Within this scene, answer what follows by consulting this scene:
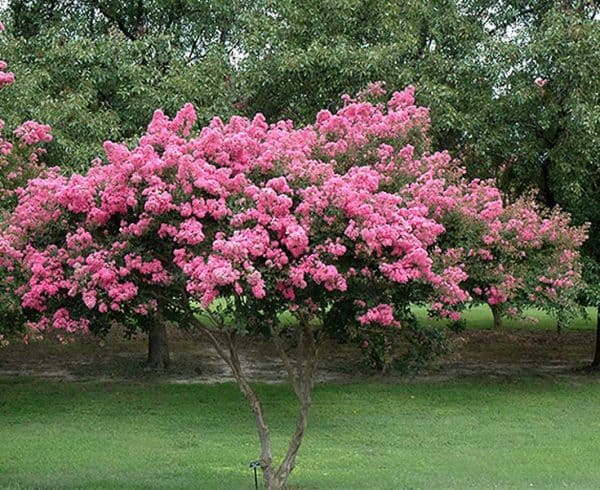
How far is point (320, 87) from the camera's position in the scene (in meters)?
16.8

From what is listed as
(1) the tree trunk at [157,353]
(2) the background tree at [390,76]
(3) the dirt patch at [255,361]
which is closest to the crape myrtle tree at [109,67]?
(2) the background tree at [390,76]

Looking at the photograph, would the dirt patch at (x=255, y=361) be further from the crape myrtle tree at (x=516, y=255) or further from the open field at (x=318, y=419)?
the crape myrtle tree at (x=516, y=255)

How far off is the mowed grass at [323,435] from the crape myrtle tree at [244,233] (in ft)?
9.82

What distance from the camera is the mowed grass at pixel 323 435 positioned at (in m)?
11.5

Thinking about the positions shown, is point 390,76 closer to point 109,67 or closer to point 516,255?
point 109,67

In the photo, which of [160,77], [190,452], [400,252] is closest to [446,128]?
[160,77]

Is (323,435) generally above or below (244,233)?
below

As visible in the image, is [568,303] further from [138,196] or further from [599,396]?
[138,196]

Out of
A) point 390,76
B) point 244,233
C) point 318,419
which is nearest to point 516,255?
point 244,233

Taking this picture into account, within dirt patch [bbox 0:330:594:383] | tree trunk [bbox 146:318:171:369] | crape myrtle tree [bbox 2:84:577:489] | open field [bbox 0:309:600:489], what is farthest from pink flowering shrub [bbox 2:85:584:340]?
tree trunk [bbox 146:318:171:369]

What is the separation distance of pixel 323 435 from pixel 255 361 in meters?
7.64

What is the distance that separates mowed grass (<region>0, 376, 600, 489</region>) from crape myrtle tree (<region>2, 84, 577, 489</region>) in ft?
9.82

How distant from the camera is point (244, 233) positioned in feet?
24.7

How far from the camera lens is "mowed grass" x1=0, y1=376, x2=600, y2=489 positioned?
11.5 m
